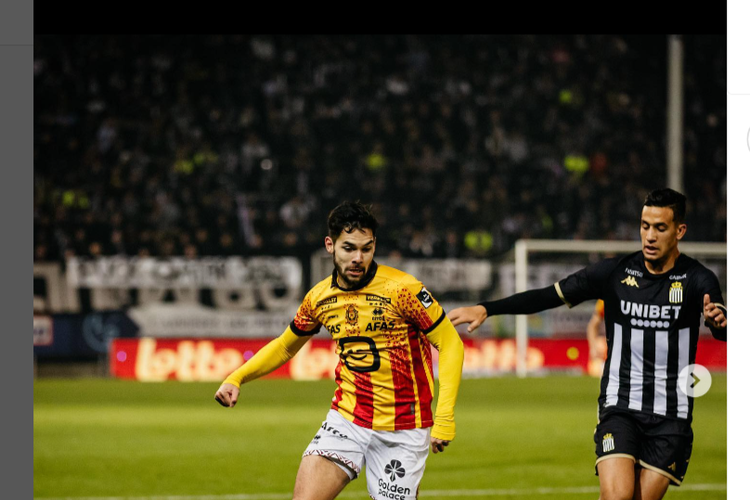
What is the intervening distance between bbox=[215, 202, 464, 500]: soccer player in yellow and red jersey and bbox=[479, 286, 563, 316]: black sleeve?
0.40m

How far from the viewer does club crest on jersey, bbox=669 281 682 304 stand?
15.3ft

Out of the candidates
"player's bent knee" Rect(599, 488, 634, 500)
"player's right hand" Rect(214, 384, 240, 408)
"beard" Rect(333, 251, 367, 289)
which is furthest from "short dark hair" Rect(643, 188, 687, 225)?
"player's right hand" Rect(214, 384, 240, 408)

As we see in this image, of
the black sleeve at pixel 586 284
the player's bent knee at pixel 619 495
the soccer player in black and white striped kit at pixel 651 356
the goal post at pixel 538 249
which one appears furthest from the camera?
Answer: the goal post at pixel 538 249

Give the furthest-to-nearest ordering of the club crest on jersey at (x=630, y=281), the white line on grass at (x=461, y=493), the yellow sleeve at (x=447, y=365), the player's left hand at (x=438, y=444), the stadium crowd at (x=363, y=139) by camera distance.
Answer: the stadium crowd at (x=363, y=139), the white line on grass at (x=461, y=493), the club crest on jersey at (x=630, y=281), the yellow sleeve at (x=447, y=365), the player's left hand at (x=438, y=444)

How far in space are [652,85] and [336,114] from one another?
928 cm

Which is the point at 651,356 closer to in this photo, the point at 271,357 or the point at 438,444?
the point at 438,444

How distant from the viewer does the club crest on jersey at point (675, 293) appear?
15.3 ft

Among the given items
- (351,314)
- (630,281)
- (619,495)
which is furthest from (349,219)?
(619,495)

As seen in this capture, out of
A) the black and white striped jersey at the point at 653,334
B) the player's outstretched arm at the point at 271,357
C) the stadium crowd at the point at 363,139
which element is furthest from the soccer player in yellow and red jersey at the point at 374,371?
the stadium crowd at the point at 363,139

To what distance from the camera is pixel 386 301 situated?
15.0 ft

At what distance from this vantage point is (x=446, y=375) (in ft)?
14.8

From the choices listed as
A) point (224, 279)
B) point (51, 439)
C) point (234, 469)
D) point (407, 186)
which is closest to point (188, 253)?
point (224, 279)

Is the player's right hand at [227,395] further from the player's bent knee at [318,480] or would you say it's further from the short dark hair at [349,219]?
the short dark hair at [349,219]

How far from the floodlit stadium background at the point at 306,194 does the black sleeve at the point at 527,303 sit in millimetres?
5935
